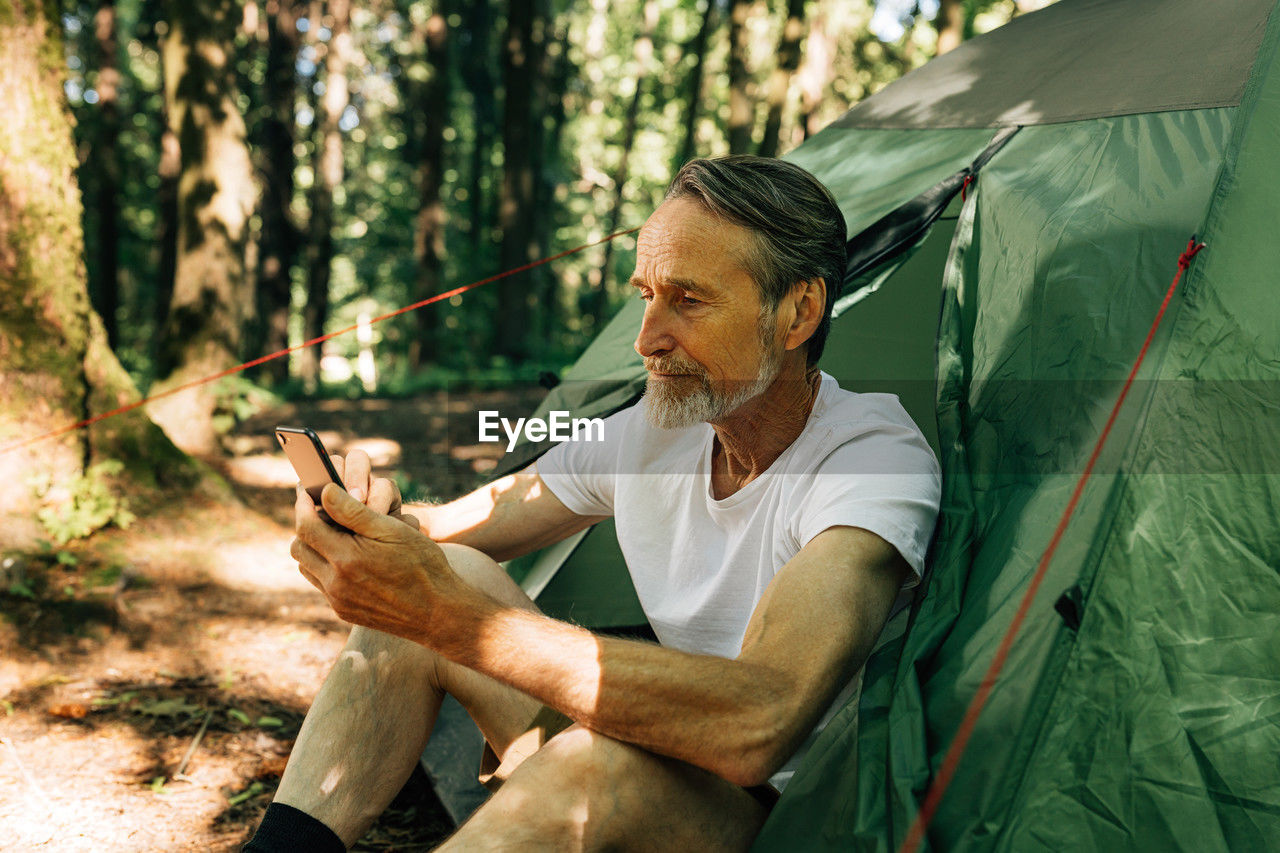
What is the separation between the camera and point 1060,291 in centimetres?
211

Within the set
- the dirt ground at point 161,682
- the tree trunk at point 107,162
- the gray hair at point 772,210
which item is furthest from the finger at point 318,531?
the tree trunk at point 107,162

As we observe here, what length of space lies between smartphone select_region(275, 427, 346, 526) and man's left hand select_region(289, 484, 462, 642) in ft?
0.10

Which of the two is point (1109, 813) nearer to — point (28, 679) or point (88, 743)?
point (88, 743)

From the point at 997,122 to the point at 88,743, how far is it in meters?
3.15

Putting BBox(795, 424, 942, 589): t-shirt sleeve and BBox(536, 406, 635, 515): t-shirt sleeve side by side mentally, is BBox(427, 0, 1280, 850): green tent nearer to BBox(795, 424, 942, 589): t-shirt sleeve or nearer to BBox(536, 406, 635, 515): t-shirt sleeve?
BBox(795, 424, 942, 589): t-shirt sleeve

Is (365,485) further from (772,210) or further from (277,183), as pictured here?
(277,183)

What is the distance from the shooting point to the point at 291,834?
1.97 metres

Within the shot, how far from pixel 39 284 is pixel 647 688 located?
3.57 m

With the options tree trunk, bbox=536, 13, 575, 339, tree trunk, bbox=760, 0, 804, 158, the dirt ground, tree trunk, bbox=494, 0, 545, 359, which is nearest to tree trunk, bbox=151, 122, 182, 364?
tree trunk, bbox=494, 0, 545, 359

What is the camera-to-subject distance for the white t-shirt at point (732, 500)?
1.88 metres

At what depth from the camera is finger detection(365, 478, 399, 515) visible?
2.20 m

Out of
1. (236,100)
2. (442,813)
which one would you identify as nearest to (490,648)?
(442,813)

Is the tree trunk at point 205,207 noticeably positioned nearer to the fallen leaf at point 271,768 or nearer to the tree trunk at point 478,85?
the fallen leaf at point 271,768

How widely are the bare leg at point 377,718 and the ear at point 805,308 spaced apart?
844mm
